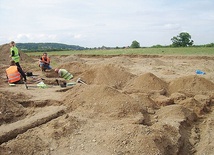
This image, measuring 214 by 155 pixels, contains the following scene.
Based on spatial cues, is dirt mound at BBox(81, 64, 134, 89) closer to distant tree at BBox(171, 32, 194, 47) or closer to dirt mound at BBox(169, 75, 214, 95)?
dirt mound at BBox(169, 75, 214, 95)

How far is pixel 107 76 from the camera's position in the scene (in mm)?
12320

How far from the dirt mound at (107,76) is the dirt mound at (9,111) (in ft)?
16.8

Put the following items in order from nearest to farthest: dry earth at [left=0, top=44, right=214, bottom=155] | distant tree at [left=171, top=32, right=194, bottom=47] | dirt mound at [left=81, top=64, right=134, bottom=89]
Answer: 1. dry earth at [left=0, top=44, right=214, bottom=155]
2. dirt mound at [left=81, top=64, right=134, bottom=89]
3. distant tree at [left=171, top=32, right=194, bottom=47]

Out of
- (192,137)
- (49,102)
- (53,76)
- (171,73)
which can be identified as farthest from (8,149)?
(171,73)

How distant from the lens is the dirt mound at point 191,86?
10312 mm

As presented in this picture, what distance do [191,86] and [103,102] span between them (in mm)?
4570

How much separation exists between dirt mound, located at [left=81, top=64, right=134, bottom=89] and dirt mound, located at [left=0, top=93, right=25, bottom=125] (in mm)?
5127

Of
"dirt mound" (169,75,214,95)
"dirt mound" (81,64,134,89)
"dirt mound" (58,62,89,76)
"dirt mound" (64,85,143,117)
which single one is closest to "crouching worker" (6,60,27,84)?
"dirt mound" (81,64,134,89)

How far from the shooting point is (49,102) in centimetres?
816

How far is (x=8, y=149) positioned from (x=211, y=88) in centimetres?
819

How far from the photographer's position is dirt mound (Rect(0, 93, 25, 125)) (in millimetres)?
6754

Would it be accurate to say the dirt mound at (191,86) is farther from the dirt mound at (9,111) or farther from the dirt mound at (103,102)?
the dirt mound at (9,111)

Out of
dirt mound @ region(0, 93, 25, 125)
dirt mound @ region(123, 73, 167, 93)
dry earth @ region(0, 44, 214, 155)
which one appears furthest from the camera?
dirt mound @ region(123, 73, 167, 93)

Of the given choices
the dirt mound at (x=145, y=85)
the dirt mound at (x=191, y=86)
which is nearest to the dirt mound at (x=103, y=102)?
the dirt mound at (x=145, y=85)
